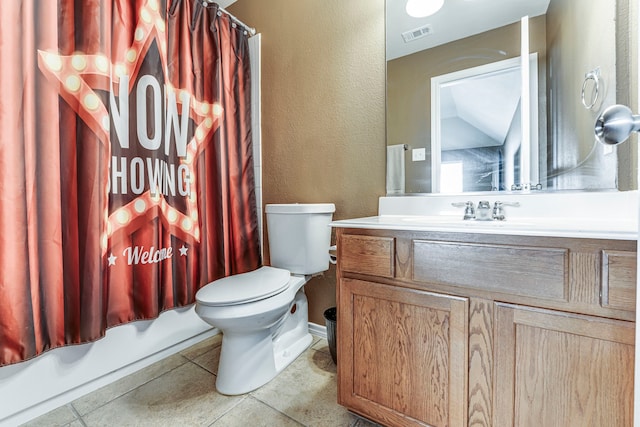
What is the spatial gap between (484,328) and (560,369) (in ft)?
0.59

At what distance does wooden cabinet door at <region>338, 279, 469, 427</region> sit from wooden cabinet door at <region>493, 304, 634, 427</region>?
10cm

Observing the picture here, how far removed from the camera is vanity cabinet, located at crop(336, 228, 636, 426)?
0.68 meters

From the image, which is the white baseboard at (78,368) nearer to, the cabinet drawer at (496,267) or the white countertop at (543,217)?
the white countertop at (543,217)

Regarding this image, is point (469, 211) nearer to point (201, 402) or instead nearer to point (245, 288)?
point (245, 288)

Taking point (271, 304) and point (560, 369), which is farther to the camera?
point (271, 304)

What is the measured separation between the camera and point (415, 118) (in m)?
1.48

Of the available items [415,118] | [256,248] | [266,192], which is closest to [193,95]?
[266,192]

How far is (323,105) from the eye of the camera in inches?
68.2

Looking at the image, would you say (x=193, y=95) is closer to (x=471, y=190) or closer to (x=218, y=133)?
(x=218, y=133)

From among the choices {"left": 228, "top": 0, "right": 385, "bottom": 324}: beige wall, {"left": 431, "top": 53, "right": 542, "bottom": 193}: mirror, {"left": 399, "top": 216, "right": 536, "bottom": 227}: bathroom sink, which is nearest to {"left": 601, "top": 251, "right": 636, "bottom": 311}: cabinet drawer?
{"left": 399, "top": 216, "right": 536, "bottom": 227}: bathroom sink

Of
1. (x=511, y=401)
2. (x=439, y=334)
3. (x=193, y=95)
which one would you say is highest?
(x=193, y=95)

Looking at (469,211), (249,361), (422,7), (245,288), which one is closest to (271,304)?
(245,288)

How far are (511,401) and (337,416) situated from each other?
2.15ft

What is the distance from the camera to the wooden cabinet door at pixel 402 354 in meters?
0.87
